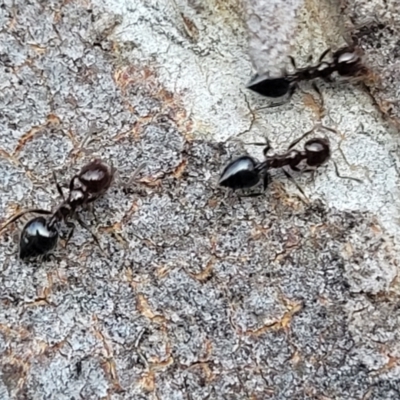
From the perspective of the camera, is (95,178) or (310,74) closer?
(95,178)

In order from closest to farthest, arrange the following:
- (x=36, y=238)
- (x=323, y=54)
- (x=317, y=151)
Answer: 1. (x=36, y=238)
2. (x=317, y=151)
3. (x=323, y=54)

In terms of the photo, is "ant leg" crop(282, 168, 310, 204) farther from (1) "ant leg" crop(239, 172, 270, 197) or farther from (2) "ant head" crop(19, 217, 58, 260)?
(2) "ant head" crop(19, 217, 58, 260)

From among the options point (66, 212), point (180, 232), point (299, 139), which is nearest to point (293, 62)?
point (299, 139)

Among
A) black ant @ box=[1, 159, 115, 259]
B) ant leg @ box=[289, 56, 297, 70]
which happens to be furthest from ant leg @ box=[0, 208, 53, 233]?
ant leg @ box=[289, 56, 297, 70]

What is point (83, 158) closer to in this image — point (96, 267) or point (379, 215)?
point (96, 267)

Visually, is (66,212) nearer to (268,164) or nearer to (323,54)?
(268,164)

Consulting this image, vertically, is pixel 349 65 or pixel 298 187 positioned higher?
pixel 349 65

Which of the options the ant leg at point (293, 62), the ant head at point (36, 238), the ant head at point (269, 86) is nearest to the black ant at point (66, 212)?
the ant head at point (36, 238)

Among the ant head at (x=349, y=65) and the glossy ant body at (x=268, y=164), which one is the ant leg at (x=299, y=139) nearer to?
the glossy ant body at (x=268, y=164)
